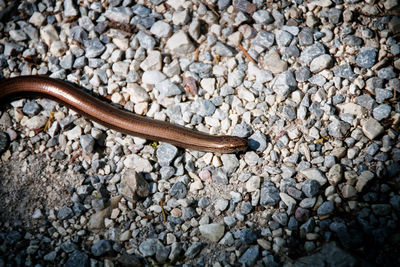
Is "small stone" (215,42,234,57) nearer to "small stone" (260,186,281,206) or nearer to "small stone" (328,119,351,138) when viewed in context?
"small stone" (328,119,351,138)

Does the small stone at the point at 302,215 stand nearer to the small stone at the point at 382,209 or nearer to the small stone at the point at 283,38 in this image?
the small stone at the point at 382,209

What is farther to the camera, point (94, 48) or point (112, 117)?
point (94, 48)

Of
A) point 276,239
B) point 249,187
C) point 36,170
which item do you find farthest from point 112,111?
point 276,239

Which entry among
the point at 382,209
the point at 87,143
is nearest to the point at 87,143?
the point at 87,143

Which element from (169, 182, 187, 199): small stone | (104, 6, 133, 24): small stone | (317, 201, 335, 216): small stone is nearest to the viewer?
(317, 201, 335, 216): small stone

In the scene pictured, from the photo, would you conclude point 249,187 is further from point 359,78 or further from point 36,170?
point 36,170

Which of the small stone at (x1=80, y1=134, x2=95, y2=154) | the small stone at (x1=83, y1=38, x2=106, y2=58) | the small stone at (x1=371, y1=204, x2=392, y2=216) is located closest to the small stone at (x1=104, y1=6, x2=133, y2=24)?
the small stone at (x1=83, y1=38, x2=106, y2=58)

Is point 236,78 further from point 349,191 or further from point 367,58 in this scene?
point 349,191
